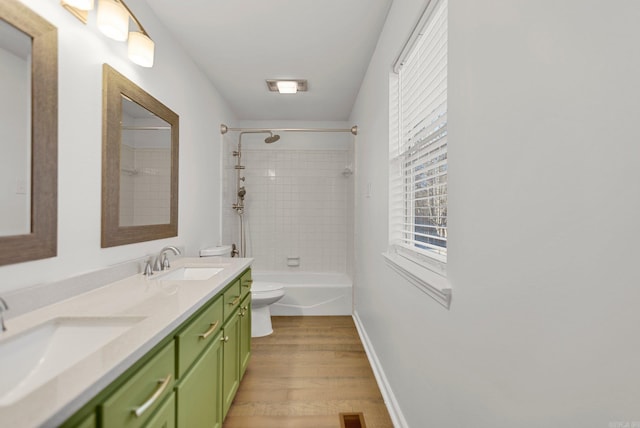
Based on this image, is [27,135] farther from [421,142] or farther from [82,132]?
[421,142]

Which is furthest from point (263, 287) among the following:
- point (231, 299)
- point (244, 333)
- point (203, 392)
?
point (203, 392)

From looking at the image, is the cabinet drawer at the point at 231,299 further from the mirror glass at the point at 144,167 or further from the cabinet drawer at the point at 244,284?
the mirror glass at the point at 144,167

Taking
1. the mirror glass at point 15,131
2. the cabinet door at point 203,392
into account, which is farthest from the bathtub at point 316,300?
the mirror glass at point 15,131

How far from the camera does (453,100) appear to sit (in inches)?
41.8

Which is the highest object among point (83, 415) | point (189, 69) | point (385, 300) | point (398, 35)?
point (189, 69)

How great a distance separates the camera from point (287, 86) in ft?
9.82

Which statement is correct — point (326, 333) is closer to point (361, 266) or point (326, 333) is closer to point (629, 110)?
point (361, 266)

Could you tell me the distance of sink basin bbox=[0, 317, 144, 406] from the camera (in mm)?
800

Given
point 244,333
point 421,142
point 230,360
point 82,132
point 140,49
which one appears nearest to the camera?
point 82,132

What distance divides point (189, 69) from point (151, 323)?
7.15ft

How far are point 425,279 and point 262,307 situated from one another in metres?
2.08

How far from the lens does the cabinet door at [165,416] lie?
0.87 m

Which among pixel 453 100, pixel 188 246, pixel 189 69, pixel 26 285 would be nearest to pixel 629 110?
pixel 453 100

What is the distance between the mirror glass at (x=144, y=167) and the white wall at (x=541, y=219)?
62.1 inches
